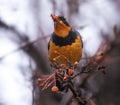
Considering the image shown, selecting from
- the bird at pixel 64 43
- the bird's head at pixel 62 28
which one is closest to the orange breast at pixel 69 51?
the bird at pixel 64 43

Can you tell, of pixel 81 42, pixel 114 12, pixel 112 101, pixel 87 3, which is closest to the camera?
pixel 81 42

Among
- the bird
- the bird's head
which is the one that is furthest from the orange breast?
the bird's head

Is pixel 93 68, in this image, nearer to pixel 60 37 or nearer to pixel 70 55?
pixel 70 55

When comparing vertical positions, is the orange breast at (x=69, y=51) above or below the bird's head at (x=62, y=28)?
below

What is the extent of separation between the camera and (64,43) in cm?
443

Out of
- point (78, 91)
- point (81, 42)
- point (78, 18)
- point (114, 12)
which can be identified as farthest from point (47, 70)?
point (78, 91)

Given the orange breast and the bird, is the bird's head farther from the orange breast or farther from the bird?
the orange breast

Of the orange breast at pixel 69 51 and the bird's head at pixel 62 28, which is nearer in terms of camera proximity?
the orange breast at pixel 69 51

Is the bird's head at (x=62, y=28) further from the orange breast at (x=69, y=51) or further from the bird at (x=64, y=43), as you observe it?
the orange breast at (x=69, y=51)

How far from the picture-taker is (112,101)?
5.25 m

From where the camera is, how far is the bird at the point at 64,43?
428 cm

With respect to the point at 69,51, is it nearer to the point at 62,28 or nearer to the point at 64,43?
the point at 64,43

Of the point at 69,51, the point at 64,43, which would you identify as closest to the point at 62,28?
the point at 64,43

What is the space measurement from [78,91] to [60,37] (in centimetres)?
149
